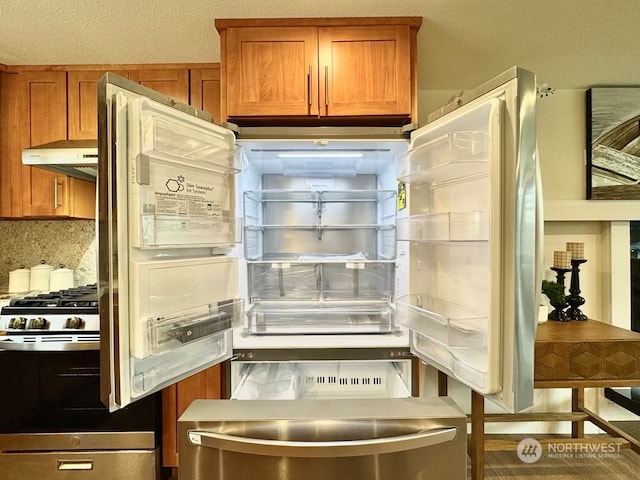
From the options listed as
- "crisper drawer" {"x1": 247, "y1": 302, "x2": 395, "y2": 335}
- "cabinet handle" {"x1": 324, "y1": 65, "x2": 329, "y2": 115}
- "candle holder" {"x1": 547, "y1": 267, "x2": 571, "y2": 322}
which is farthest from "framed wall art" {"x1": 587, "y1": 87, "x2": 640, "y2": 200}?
"cabinet handle" {"x1": 324, "y1": 65, "x2": 329, "y2": 115}

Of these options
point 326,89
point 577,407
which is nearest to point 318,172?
point 326,89

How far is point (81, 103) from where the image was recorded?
5.55 ft

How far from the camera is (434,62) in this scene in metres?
1.64

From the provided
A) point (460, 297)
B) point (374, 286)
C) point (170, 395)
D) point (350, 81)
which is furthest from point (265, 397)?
point (350, 81)

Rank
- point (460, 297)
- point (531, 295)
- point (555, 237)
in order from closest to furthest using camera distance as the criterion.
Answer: point (531, 295)
point (460, 297)
point (555, 237)

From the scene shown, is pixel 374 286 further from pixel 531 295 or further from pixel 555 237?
pixel 555 237

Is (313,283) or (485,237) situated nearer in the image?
(485,237)

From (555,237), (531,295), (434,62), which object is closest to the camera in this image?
(531,295)

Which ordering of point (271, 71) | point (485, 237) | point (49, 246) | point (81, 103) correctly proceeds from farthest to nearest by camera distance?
point (49, 246) → point (81, 103) → point (271, 71) → point (485, 237)

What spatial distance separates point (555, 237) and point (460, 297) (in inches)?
50.7

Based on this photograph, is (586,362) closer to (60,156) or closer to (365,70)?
(365,70)

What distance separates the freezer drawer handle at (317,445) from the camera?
2.94ft

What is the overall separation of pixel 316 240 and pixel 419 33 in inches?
42.1

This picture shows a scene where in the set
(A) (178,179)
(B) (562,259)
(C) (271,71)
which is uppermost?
(C) (271,71)
